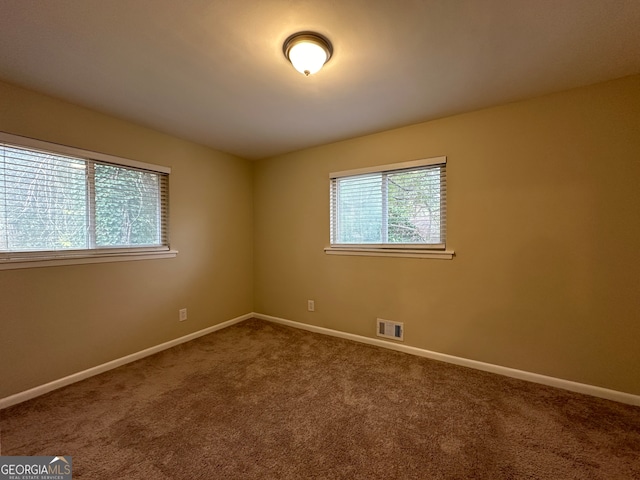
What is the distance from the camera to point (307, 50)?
1493mm

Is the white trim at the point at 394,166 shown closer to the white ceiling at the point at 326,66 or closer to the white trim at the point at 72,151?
the white ceiling at the point at 326,66

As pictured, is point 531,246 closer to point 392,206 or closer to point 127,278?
point 392,206

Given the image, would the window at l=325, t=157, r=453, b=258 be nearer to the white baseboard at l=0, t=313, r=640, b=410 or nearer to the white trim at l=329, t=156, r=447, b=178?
the white trim at l=329, t=156, r=447, b=178

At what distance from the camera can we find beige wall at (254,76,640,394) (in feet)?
6.07

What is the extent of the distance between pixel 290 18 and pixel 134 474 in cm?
242

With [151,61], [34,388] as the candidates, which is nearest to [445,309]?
[151,61]

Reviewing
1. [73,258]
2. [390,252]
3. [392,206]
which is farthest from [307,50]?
[73,258]

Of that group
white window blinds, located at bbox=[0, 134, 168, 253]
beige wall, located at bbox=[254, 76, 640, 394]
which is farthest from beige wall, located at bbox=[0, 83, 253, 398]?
beige wall, located at bbox=[254, 76, 640, 394]

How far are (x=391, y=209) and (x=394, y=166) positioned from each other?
44 centimetres

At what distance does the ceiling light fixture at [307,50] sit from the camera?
4.77 ft

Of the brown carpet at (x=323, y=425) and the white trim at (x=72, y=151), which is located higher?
the white trim at (x=72, y=151)

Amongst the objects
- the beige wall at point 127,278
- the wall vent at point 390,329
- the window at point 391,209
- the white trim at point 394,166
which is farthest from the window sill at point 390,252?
the beige wall at point 127,278

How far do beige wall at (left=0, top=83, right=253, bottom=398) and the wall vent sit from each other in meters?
1.97

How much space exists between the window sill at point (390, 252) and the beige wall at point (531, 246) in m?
0.06
